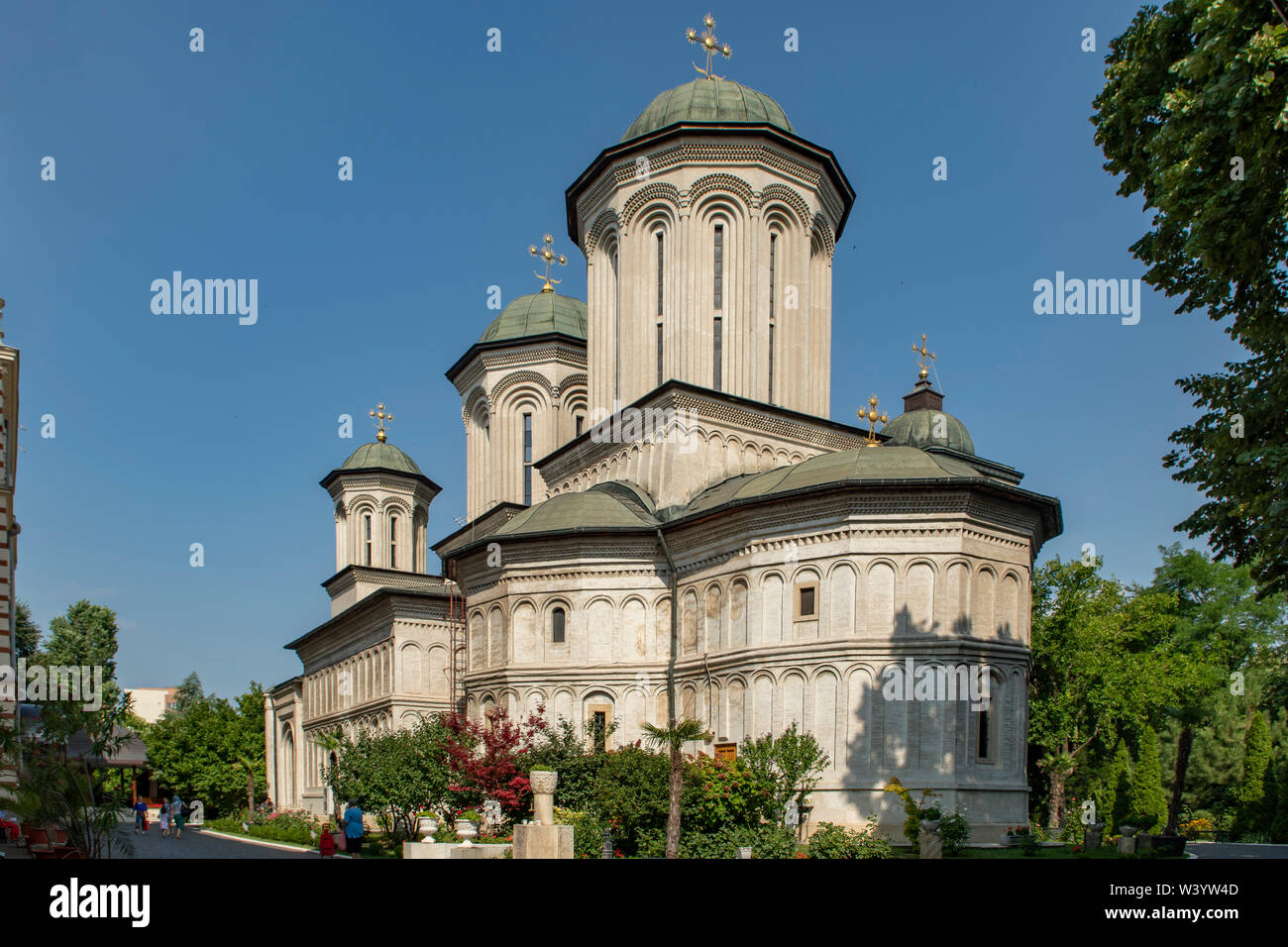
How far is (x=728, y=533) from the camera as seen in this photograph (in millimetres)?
24266

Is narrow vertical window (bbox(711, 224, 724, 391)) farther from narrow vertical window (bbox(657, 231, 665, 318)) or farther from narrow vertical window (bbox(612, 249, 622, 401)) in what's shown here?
narrow vertical window (bbox(612, 249, 622, 401))

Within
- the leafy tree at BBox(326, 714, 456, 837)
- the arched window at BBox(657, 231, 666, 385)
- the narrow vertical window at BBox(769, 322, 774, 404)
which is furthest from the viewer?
the narrow vertical window at BBox(769, 322, 774, 404)

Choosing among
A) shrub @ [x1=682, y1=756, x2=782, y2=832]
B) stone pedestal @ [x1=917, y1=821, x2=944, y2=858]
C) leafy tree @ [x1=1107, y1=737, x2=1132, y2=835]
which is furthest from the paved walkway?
leafy tree @ [x1=1107, y1=737, x2=1132, y2=835]

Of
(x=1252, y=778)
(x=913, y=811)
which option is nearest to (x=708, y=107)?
(x=913, y=811)

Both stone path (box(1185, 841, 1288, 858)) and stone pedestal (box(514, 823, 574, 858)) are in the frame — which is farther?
stone path (box(1185, 841, 1288, 858))

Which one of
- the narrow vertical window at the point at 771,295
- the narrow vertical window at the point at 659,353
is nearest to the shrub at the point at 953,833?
the narrow vertical window at the point at 771,295

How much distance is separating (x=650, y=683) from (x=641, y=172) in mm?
13131

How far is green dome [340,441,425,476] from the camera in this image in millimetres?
44938

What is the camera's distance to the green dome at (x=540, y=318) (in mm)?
39750

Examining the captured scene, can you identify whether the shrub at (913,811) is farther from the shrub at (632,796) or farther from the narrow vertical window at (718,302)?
the narrow vertical window at (718,302)

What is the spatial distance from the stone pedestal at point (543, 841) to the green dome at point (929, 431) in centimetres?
2348

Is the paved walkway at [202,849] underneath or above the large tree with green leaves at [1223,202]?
underneath

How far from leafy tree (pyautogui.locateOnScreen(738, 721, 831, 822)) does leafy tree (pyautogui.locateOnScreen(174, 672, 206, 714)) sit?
74.6 meters
